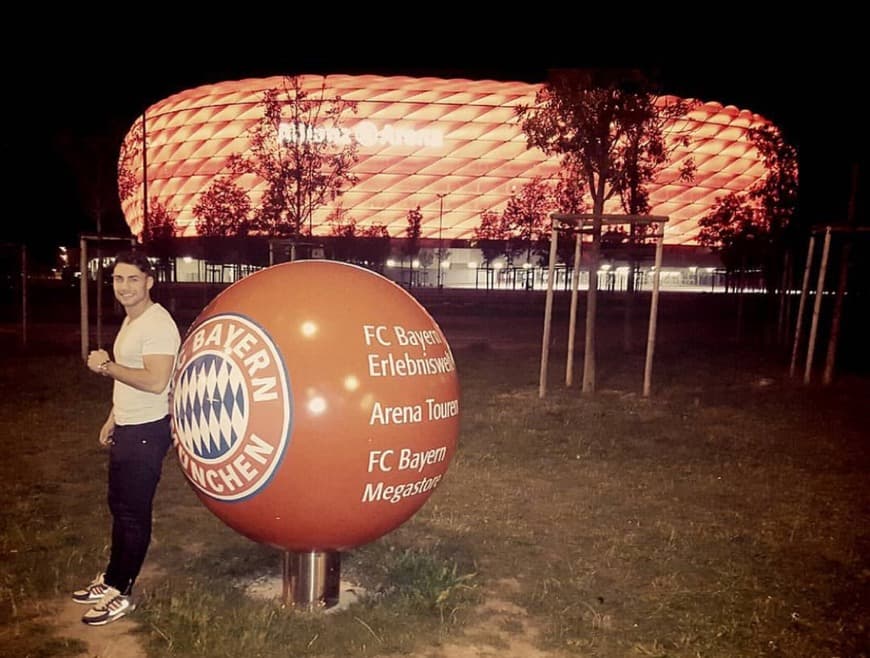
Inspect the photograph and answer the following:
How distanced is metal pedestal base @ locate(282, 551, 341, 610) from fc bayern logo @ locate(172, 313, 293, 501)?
806 mm

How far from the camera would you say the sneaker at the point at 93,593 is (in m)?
4.38

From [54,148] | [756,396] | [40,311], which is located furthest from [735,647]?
[40,311]

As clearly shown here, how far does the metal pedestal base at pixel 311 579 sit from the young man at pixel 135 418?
0.87m

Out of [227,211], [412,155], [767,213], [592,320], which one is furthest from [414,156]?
[592,320]

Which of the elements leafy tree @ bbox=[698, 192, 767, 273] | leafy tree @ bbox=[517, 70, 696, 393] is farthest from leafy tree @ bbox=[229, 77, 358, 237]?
leafy tree @ bbox=[698, 192, 767, 273]

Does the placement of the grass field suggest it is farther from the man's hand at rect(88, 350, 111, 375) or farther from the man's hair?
the man's hair

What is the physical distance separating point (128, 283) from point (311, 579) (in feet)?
6.54

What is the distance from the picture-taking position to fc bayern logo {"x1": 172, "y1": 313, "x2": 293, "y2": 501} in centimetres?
361

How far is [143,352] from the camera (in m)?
4.04

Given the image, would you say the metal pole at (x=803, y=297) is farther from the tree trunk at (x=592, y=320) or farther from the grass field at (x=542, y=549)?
the tree trunk at (x=592, y=320)

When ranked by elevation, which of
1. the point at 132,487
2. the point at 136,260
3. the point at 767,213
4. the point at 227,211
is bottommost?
the point at 132,487

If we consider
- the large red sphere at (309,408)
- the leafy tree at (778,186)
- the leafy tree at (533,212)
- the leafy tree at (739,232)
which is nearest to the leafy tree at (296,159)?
the leafy tree at (739,232)

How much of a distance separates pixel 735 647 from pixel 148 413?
349 cm

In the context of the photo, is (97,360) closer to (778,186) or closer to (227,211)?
(778,186)
